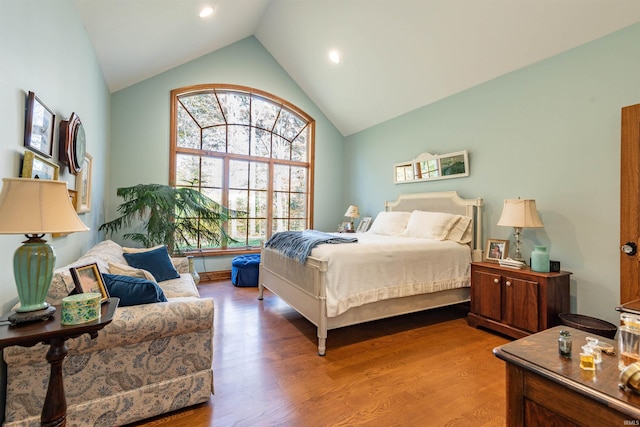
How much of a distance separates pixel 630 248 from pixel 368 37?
347cm

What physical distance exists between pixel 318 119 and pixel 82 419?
17.5 ft

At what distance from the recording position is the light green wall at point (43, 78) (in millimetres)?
1371

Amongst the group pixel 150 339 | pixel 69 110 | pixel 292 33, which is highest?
pixel 292 33

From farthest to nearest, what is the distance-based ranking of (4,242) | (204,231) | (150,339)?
1. (204,231)
2. (150,339)
3. (4,242)

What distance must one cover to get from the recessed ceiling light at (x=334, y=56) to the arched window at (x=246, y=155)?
1300 millimetres

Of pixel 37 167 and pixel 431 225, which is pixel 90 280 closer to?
pixel 37 167

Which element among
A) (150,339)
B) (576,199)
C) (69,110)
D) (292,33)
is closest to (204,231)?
(69,110)

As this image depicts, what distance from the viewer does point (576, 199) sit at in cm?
265

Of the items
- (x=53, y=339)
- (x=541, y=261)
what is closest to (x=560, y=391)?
(x=53, y=339)

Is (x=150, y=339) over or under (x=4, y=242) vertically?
under

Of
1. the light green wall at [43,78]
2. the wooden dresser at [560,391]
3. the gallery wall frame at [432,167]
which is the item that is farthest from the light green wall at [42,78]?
the gallery wall frame at [432,167]

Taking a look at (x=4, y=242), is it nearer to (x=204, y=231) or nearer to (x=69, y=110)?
(x=69, y=110)

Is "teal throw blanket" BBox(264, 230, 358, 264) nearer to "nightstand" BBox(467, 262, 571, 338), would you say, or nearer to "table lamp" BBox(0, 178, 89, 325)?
"nightstand" BBox(467, 262, 571, 338)

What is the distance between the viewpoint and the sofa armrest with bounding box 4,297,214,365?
132cm
